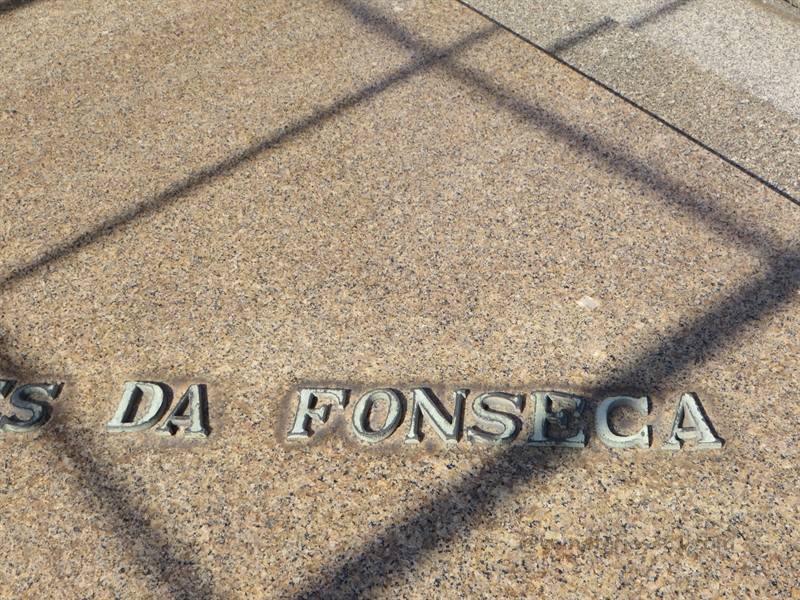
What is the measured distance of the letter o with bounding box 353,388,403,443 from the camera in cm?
249

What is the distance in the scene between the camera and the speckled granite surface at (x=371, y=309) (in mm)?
2250

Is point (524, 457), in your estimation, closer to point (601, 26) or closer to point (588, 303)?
point (588, 303)

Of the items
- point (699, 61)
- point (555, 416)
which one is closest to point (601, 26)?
point (699, 61)

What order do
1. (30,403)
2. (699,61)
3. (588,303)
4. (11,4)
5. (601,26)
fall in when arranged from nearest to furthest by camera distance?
(30,403) → (588,303) → (699,61) → (601,26) → (11,4)

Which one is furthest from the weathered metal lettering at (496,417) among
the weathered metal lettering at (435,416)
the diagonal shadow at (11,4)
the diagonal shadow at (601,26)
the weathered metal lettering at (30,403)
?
the diagonal shadow at (11,4)

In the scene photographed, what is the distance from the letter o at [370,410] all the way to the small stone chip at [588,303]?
74 centimetres

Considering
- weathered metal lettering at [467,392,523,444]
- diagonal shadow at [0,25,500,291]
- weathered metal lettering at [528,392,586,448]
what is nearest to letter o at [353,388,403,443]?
weathered metal lettering at [467,392,523,444]

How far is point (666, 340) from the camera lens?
2.73 meters

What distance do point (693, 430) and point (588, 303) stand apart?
0.60 m

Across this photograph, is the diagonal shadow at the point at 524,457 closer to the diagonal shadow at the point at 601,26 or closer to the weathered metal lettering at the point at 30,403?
the diagonal shadow at the point at 601,26

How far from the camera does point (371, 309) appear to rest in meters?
2.89

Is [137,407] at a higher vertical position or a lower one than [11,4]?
lower

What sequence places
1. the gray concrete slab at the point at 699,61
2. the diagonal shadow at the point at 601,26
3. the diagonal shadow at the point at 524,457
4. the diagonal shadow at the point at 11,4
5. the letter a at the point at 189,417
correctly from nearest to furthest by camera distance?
the diagonal shadow at the point at 524,457, the letter a at the point at 189,417, the gray concrete slab at the point at 699,61, the diagonal shadow at the point at 601,26, the diagonal shadow at the point at 11,4

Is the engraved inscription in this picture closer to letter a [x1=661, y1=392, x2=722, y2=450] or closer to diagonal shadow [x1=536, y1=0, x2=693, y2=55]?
letter a [x1=661, y1=392, x2=722, y2=450]
